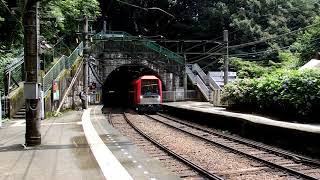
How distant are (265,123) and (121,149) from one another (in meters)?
5.49

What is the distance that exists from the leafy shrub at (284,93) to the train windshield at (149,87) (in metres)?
9.46

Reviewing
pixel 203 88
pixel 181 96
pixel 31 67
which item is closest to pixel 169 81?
pixel 181 96

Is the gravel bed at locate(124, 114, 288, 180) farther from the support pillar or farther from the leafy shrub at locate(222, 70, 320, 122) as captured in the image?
the support pillar

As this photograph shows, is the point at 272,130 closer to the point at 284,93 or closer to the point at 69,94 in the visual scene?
the point at 284,93

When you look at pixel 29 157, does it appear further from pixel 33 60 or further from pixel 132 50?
pixel 132 50

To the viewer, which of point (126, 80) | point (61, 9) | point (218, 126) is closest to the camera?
point (218, 126)

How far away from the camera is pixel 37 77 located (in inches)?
517

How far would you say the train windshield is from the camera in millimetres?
36250

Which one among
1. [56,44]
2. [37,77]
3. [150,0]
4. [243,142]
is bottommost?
[243,142]

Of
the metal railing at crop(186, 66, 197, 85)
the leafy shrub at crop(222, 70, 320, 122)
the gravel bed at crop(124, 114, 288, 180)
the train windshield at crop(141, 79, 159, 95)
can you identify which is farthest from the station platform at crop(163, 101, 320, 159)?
the metal railing at crop(186, 66, 197, 85)

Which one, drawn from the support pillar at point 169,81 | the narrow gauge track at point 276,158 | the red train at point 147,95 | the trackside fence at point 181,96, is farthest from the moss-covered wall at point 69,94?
the support pillar at point 169,81

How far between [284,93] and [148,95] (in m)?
15.2

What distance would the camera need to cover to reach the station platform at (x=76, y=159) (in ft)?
30.3

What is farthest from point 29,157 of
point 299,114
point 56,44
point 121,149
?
point 56,44
